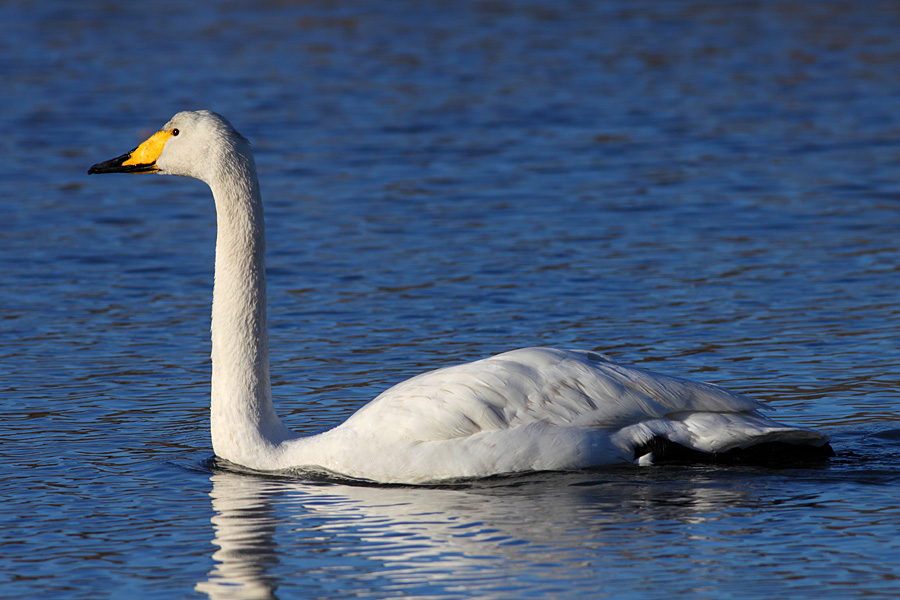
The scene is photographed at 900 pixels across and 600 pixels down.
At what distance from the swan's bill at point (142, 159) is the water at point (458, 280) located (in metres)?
1.51

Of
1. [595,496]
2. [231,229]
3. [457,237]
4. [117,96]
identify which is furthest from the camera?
[117,96]

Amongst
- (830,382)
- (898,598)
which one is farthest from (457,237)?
(898,598)

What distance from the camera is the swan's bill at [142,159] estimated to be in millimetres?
8734

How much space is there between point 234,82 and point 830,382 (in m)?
14.0

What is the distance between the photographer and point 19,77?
2248 cm

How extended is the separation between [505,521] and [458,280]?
212 inches

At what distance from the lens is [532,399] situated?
7.75m

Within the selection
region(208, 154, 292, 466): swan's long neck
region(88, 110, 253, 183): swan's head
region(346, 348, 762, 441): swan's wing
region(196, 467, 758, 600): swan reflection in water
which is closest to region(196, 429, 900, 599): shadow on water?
region(196, 467, 758, 600): swan reflection in water

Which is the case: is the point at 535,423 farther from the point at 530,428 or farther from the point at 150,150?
the point at 150,150

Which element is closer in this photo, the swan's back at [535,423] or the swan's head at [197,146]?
the swan's back at [535,423]

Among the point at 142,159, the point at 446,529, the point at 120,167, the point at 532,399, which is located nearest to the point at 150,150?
the point at 142,159

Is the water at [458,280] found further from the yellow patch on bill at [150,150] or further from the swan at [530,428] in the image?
the yellow patch on bill at [150,150]

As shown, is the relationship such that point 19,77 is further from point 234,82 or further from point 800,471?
point 800,471

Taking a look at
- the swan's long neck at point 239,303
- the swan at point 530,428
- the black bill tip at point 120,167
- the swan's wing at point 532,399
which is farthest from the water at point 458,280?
the black bill tip at point 120,167
